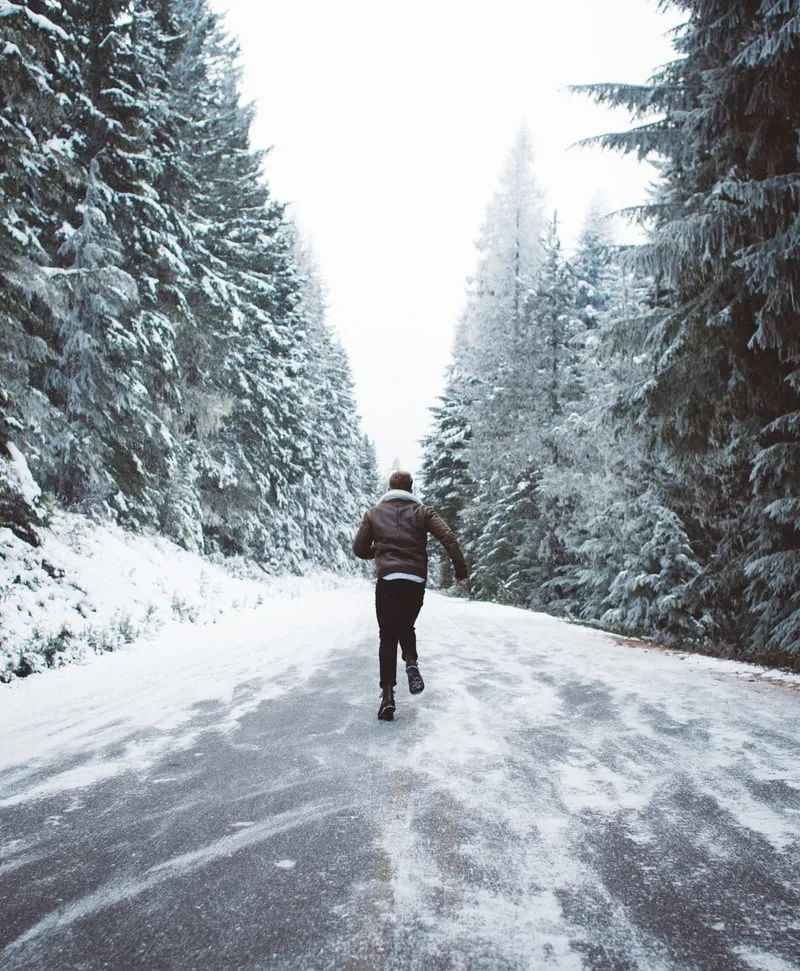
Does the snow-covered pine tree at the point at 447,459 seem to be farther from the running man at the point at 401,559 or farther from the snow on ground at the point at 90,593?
the running man at the point at 401,559

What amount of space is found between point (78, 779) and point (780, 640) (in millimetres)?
7933

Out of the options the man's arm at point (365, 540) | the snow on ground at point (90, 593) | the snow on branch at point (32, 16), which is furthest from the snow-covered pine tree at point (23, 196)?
the man's arm at point (365, 540)

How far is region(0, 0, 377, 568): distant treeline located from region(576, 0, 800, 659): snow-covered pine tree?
859 cm

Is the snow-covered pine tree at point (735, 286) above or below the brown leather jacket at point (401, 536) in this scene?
above

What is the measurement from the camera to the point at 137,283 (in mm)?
13664

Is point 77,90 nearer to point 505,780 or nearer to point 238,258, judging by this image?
point 238,258

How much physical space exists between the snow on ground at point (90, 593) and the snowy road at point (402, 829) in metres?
1.59

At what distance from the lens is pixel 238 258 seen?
19438 mm

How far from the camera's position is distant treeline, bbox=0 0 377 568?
8984 mm

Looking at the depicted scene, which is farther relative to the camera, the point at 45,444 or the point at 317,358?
the point at 317,358

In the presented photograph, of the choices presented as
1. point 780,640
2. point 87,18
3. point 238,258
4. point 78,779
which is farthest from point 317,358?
point 78,779

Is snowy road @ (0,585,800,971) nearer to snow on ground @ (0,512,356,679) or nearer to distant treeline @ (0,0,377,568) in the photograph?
snow on ground @ (0,512,356,679)

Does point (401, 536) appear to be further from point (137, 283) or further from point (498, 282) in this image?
point (498, 282)

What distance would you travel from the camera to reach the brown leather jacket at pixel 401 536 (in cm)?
533
